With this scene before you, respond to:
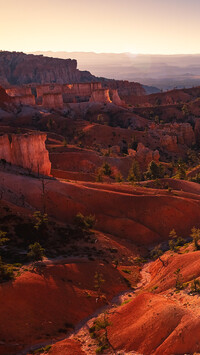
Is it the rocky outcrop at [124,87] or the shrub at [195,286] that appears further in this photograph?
the rocky outcrop at [124,87]

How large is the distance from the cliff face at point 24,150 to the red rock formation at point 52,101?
6617 centimetres

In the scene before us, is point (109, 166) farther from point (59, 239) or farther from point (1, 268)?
point (1, 268)

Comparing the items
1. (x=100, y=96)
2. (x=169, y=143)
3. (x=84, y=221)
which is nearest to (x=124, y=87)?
(x=100, y=96)

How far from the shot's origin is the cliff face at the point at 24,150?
175 feet

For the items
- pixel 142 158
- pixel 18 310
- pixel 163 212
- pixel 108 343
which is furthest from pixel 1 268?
pixel 142 158

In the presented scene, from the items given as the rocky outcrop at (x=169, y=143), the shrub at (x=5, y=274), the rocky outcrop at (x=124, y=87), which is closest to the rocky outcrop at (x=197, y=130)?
the rocky outcrop at (x=169, y=143)

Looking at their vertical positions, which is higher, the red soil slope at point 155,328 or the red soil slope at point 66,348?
the red soil slope at point 155,328

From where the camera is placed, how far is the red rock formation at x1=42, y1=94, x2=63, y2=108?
119 meters

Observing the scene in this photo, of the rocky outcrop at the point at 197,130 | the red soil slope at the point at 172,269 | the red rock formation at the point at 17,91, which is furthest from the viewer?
the red rock formation at the point at 17,91

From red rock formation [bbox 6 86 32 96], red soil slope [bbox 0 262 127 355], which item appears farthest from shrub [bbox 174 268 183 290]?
red rock formation [bbox 6 86 32 96]

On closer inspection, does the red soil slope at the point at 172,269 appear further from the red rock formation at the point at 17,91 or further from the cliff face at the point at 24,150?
the red rock formation at the point at 17,91

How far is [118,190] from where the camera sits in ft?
175

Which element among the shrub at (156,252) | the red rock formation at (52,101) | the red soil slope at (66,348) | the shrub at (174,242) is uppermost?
the red rock formation at (52,101)

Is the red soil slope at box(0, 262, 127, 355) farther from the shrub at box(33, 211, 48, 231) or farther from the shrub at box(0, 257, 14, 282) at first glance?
the shrub at box(33, 211, 48, 231)
